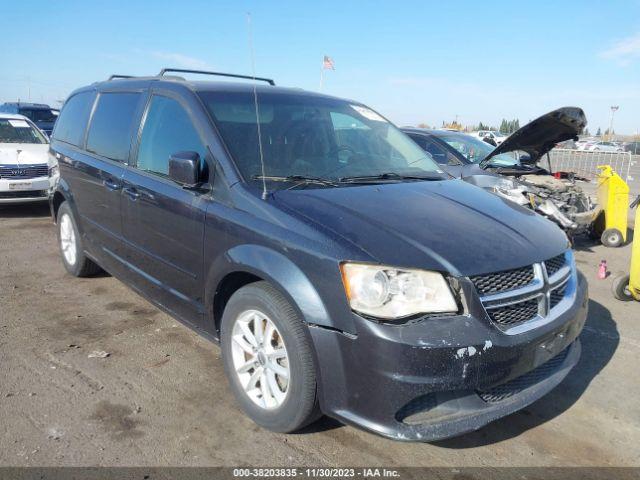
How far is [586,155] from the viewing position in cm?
1485

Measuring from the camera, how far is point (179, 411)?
3.07 meters

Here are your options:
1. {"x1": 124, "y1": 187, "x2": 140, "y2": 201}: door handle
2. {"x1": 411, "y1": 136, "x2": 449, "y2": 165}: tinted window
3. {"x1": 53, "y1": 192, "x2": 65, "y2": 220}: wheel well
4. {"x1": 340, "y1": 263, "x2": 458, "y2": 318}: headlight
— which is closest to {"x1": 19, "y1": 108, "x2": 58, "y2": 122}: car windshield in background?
{"x1": 53, "y1": 192, "x2": 65, "y2": 220}: wheel well

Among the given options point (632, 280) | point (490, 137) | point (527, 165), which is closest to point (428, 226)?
point (632, 280)

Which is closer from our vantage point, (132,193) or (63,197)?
(132,193)

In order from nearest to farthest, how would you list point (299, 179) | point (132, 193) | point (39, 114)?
point (299, 179) < point (132, 193) < point (39, 114)

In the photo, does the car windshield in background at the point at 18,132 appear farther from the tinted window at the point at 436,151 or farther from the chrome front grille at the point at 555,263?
the chrome front grille at the point at 555,263

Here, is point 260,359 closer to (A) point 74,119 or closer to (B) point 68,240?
(B) point 68,240

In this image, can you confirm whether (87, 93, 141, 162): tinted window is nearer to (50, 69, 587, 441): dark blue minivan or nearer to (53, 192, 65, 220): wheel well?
(50, 69, 587, 441): dark blue minivan

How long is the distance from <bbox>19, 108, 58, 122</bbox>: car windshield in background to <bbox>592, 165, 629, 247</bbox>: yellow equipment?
55.8ft

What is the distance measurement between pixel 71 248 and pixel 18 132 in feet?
18.4

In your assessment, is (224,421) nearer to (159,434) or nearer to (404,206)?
(159,434)

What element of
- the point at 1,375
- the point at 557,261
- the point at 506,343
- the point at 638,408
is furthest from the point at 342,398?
the point at 1,375

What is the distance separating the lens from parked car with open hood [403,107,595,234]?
6898 millimetres

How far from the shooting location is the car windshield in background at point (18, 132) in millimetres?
9431
